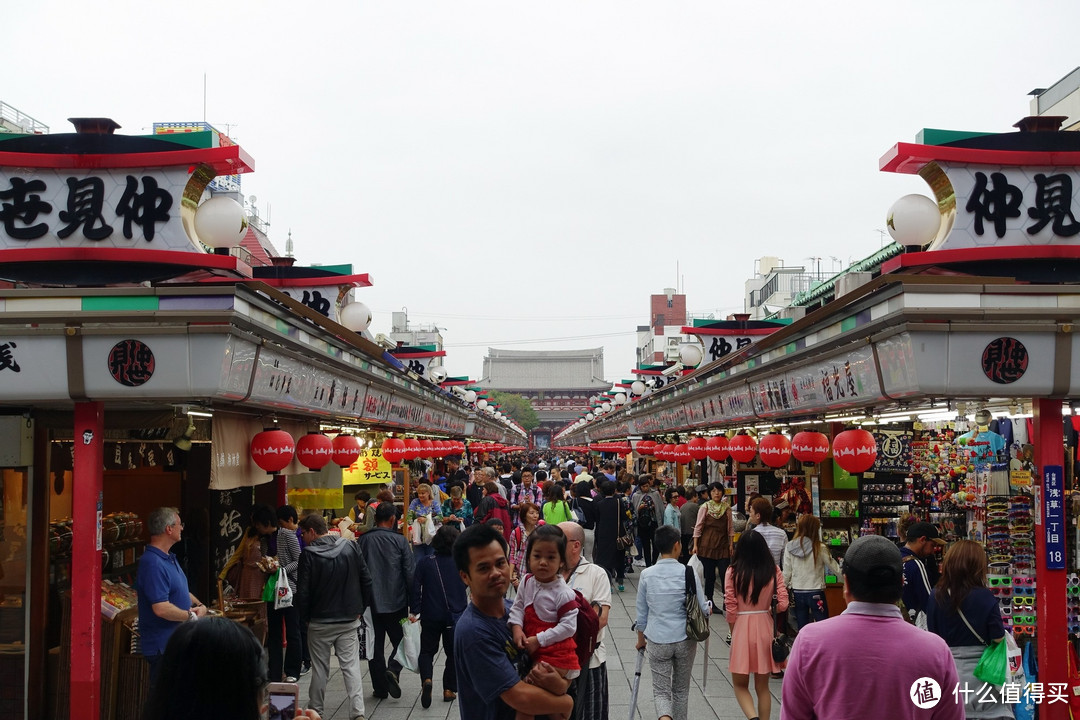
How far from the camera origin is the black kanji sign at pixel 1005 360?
279 inches

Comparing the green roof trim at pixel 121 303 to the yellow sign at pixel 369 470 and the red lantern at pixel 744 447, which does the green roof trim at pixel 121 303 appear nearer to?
the red lantern at pixel 744 447

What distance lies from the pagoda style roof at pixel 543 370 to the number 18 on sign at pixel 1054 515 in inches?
5202

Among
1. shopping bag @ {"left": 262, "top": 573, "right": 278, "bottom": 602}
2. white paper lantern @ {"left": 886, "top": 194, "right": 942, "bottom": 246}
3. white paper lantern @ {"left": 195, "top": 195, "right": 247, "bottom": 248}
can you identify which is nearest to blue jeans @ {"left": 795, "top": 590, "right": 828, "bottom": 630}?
white paper lantern @ {"left": 886, "top": 194, "right": 942, "bottom": 246}

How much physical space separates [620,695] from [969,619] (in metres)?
3.96

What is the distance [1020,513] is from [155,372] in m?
8.77

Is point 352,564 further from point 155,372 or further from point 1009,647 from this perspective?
point 1009,647

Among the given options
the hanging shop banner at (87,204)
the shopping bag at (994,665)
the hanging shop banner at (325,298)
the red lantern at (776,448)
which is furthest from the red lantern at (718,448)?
the hanging shop banner at (87,204)

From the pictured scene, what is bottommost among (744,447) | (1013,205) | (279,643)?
(279,643)

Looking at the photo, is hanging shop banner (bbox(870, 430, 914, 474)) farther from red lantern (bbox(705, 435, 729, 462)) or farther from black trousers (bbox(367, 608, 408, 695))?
black trousers (bbox(367, 608, 408, 695))

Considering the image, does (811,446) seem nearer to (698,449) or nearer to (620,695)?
(620,695)

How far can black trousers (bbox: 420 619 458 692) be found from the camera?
9602 mm

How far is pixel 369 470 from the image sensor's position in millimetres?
19516

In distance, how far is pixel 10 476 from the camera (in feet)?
28.3

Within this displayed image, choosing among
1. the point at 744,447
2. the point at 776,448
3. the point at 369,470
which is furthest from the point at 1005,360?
the point at 369,470
